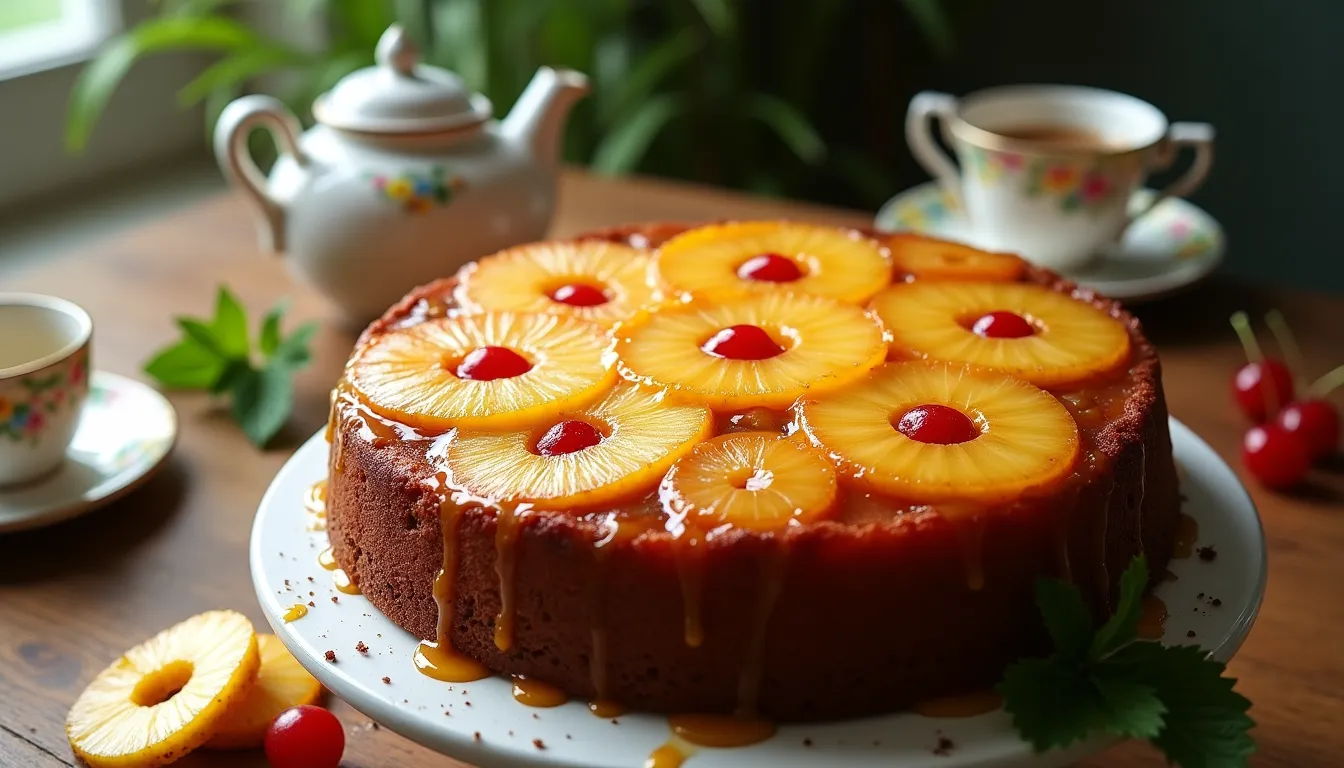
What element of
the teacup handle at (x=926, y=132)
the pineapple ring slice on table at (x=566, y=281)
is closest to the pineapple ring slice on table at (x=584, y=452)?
the pineapple ring slice on table at (x=566, y=281)

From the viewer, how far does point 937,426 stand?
1.24 meters

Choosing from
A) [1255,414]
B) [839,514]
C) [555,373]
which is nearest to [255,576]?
[555,373]

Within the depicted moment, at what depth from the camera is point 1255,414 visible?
1.92m

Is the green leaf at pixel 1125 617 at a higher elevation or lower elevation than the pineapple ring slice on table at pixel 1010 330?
lower

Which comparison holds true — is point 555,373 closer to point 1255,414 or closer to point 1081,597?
point 1081,597

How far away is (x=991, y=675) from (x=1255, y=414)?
96cm

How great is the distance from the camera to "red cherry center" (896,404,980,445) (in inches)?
48.8

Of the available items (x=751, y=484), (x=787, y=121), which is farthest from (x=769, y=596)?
(x=787, y=121)

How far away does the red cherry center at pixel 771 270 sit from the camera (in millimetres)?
1634

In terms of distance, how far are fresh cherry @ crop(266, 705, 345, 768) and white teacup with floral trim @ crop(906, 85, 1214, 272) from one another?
5.08ft

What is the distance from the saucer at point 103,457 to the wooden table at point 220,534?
0.16ft

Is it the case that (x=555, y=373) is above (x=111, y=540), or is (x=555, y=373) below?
above

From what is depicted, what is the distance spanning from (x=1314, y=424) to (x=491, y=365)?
1.17 m

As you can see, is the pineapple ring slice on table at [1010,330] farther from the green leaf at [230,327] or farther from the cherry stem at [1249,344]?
the green leaf at [230,327]
